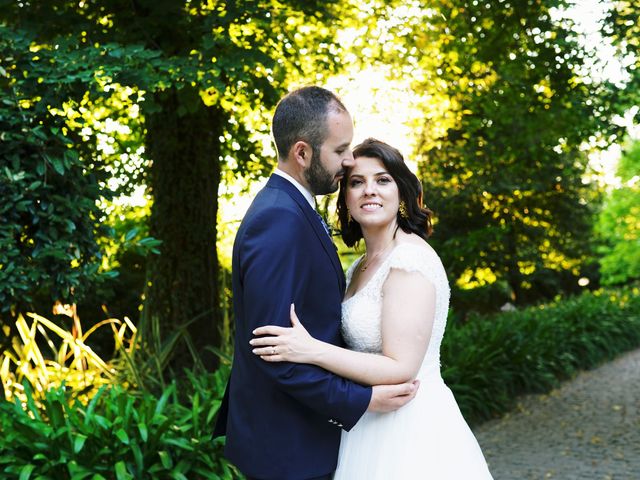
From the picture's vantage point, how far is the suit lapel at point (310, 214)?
2715 mm

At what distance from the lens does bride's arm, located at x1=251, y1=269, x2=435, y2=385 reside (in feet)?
8.24

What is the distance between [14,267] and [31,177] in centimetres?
55

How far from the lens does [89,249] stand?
4965 mm

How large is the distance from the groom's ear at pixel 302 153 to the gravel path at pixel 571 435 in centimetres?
507

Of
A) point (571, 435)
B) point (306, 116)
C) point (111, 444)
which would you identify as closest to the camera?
point (306, 116)

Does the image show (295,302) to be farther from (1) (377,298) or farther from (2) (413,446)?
(2) (413,446)

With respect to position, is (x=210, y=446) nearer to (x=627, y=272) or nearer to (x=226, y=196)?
(x=226, y=196)

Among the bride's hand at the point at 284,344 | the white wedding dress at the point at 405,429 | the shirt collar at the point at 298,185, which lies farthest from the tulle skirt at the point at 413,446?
the shirt collar at the point at 298,185

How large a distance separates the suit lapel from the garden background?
2.14ft

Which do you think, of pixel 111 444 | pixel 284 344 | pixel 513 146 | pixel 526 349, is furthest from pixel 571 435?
pixel 284 344

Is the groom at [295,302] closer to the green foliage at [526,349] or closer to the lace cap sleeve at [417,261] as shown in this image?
the lace cap sleeve at [417,261]

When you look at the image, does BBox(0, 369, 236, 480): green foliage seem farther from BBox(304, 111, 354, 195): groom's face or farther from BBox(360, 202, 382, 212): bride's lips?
BBox(304, 111, 354, 195): groom's face

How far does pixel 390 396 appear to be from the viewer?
2.72m

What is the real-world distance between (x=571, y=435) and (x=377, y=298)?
21.6 ft
